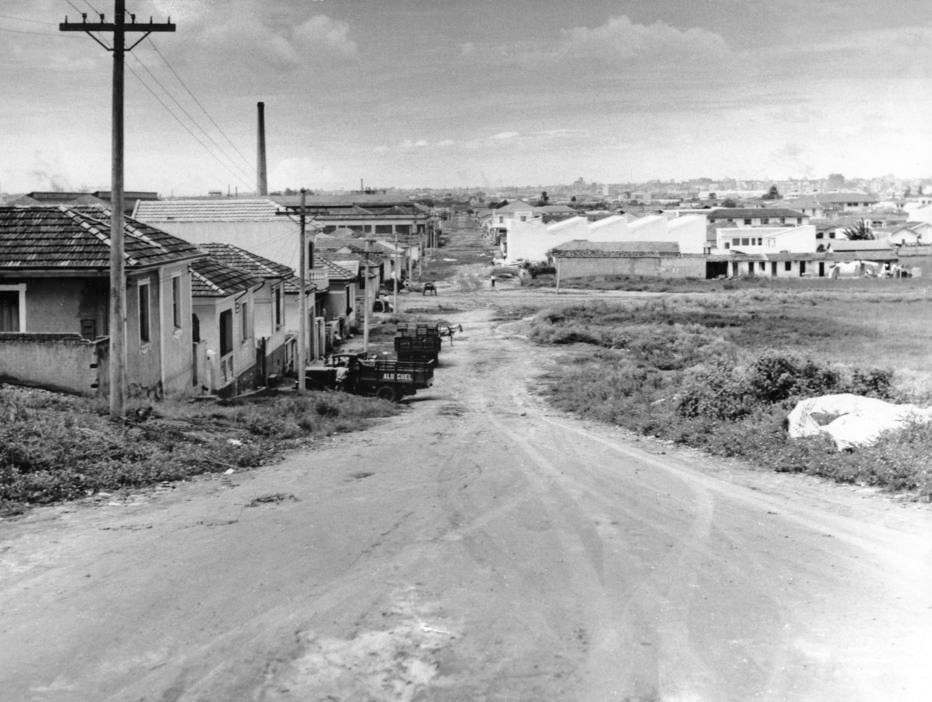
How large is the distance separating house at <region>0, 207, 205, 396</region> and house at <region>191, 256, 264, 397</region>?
14.2ft

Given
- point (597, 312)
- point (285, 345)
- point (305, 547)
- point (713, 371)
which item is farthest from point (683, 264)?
point (305, 547)

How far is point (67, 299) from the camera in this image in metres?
18.7

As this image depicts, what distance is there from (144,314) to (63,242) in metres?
2.33

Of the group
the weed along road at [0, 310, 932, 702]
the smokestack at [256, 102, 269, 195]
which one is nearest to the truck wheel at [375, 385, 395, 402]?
the weed along road at [0, 310, 932, 702]

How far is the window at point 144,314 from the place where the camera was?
2028 cm

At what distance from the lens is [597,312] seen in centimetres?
5969

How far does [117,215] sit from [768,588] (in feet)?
37.5

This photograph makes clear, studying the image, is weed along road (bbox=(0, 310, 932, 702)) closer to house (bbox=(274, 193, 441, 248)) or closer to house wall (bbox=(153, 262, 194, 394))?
house wall (bbox=(153, 262, 194, 394))

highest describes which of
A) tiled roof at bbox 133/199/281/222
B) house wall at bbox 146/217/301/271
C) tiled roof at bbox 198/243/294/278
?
tiled roof at bbox 133/199/281/222

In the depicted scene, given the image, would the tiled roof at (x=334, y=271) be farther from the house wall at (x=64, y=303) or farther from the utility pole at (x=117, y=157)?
the utility pole at (x=117, y=157)

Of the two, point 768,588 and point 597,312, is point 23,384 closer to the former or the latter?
point 768,588

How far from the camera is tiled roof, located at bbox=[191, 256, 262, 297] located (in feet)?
84.0

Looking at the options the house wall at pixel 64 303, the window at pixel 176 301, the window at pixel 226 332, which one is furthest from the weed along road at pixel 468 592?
the window at pixel 226 332

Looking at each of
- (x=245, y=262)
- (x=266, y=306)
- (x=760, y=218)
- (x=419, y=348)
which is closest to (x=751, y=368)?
(x=266, y=306)
